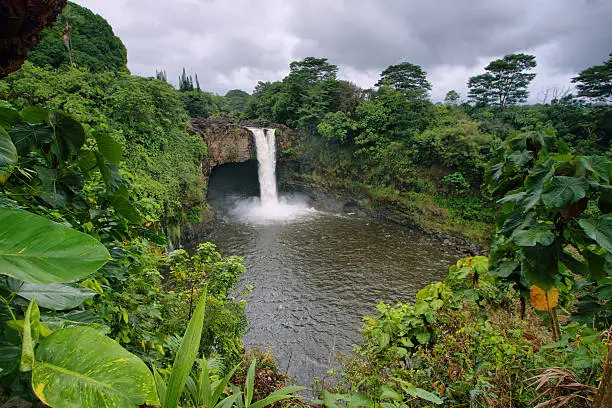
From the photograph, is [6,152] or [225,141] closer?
[6,152]

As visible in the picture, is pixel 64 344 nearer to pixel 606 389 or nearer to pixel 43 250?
pixel 43 250

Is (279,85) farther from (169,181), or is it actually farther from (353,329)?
(353,329)

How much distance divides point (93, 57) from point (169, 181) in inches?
422

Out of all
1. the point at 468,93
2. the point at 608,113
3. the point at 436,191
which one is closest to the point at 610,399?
the point at 436,191

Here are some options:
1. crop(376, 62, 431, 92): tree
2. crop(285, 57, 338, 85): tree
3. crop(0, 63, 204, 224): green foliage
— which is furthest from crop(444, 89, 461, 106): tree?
crop(0, 63, 204, 224): green foliage

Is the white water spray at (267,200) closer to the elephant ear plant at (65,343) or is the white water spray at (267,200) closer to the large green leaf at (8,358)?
the large green leaf at (8,358)

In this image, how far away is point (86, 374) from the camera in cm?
39

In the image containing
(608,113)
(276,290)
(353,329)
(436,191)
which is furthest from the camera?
(436,191)

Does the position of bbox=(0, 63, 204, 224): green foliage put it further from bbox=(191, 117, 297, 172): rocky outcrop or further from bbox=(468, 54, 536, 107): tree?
bbox=(468, 54, 536, 107): tree

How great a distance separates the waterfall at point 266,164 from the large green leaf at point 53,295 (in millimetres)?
16736

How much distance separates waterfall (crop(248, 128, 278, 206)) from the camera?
667 inches

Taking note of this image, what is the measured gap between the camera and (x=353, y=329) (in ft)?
22.2

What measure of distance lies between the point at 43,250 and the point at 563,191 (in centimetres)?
181

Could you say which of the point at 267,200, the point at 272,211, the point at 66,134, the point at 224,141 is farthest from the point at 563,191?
the point at 267,200
